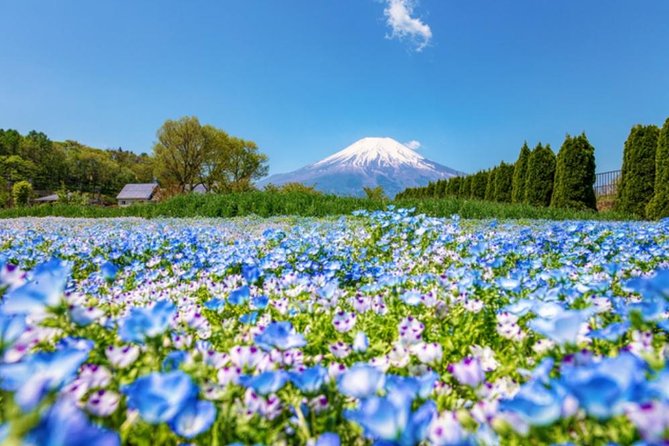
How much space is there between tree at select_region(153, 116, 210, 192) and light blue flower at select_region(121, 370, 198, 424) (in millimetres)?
64482

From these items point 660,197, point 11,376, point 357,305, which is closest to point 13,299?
point 11,376

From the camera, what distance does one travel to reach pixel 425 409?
0.84 m

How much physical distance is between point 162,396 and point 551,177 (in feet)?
77.8

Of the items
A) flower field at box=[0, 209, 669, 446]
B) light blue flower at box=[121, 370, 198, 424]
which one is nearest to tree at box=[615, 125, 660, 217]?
flower field at box=[0, 209, 669, 446]

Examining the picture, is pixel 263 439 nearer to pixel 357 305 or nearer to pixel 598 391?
pixel 598 391

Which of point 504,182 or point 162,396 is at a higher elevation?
point 504,182

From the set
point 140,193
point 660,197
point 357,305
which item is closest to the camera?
point 357,305

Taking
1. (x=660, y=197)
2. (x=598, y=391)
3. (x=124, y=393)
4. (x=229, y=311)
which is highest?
(x=660, y=197)

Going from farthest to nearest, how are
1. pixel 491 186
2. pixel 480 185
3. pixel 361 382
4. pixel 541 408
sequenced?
1. pixel 480 185
2. pixel 491 186
3. pixel 361 382
4. pixel 541 408

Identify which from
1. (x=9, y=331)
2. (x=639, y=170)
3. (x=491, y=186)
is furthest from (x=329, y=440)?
(x=491, y=186)

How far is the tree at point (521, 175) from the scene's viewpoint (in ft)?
72.9

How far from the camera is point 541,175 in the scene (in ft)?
69.4

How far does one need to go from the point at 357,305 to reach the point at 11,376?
1.38 meters

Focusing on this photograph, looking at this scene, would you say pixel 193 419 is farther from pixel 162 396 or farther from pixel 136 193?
pixel 136 193
